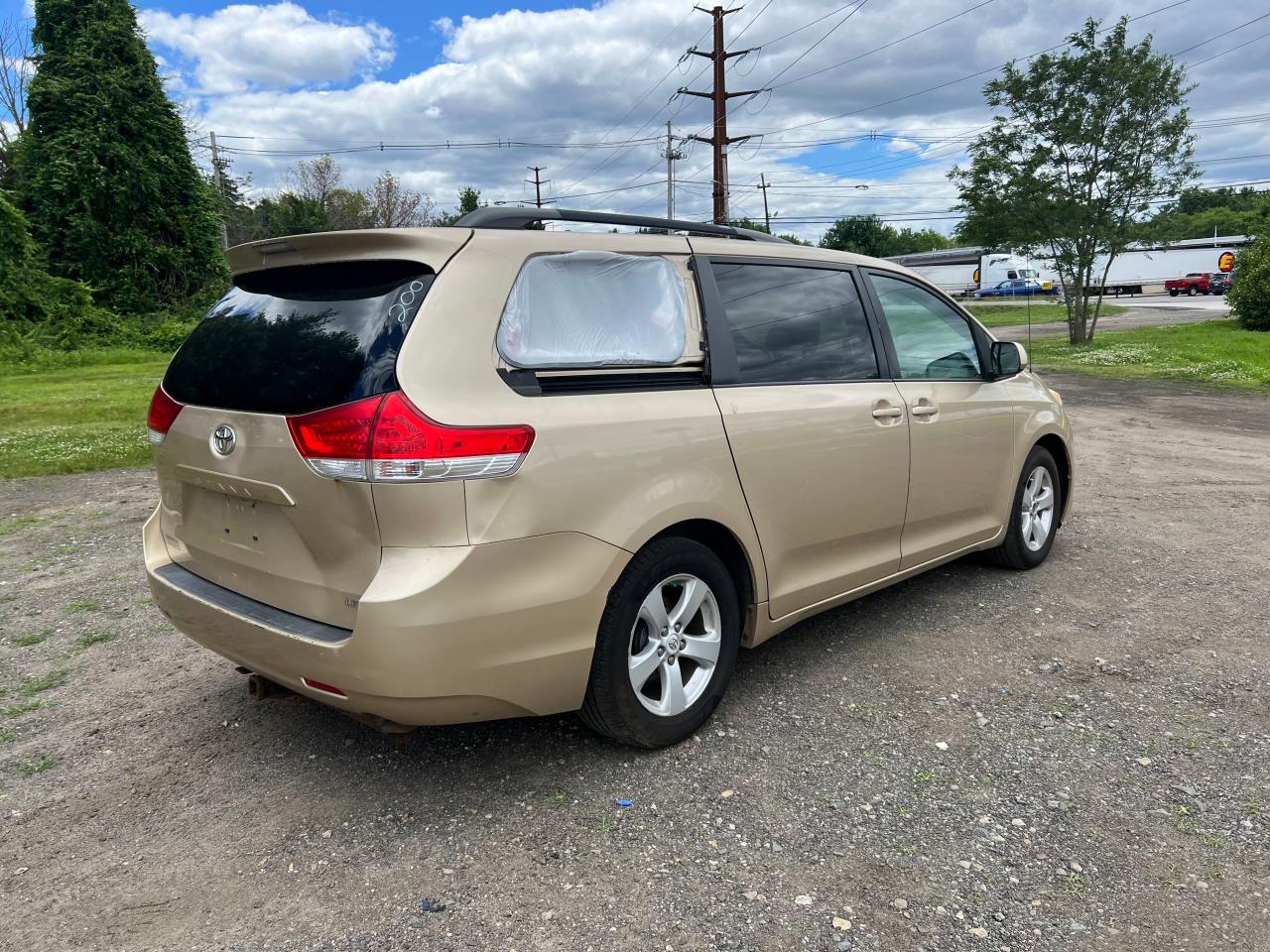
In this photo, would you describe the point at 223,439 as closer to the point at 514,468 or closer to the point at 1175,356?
the point at 514,468

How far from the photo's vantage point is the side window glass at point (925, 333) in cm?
420

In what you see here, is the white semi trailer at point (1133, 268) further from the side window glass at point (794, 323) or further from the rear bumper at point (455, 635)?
the rear bumper at point (455, 635)

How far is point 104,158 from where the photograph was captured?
947 inches

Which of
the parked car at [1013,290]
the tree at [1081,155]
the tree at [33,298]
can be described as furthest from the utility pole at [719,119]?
the parked car at [1013,290]

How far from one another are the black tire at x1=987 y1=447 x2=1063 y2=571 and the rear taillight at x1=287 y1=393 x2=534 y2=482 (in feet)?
11.2

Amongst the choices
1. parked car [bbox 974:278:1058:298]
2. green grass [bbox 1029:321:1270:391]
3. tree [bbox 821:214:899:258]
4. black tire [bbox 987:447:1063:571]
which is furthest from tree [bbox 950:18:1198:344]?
tree [bbox 821:214:899:258]

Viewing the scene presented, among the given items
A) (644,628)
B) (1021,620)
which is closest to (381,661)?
(644,628)

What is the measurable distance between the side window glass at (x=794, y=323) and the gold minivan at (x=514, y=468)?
0.01m

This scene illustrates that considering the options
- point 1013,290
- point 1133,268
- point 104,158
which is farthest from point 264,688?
point 1133,268

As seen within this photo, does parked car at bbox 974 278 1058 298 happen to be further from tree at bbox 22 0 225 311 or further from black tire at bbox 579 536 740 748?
black tire at bbox 579 536 740 748

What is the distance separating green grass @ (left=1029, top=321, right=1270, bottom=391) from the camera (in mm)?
15367

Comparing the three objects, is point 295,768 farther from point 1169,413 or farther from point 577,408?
point 1169,413

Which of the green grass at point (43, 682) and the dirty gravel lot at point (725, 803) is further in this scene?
the green grass at point (43, 682)

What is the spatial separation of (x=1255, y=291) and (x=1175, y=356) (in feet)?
27.9
